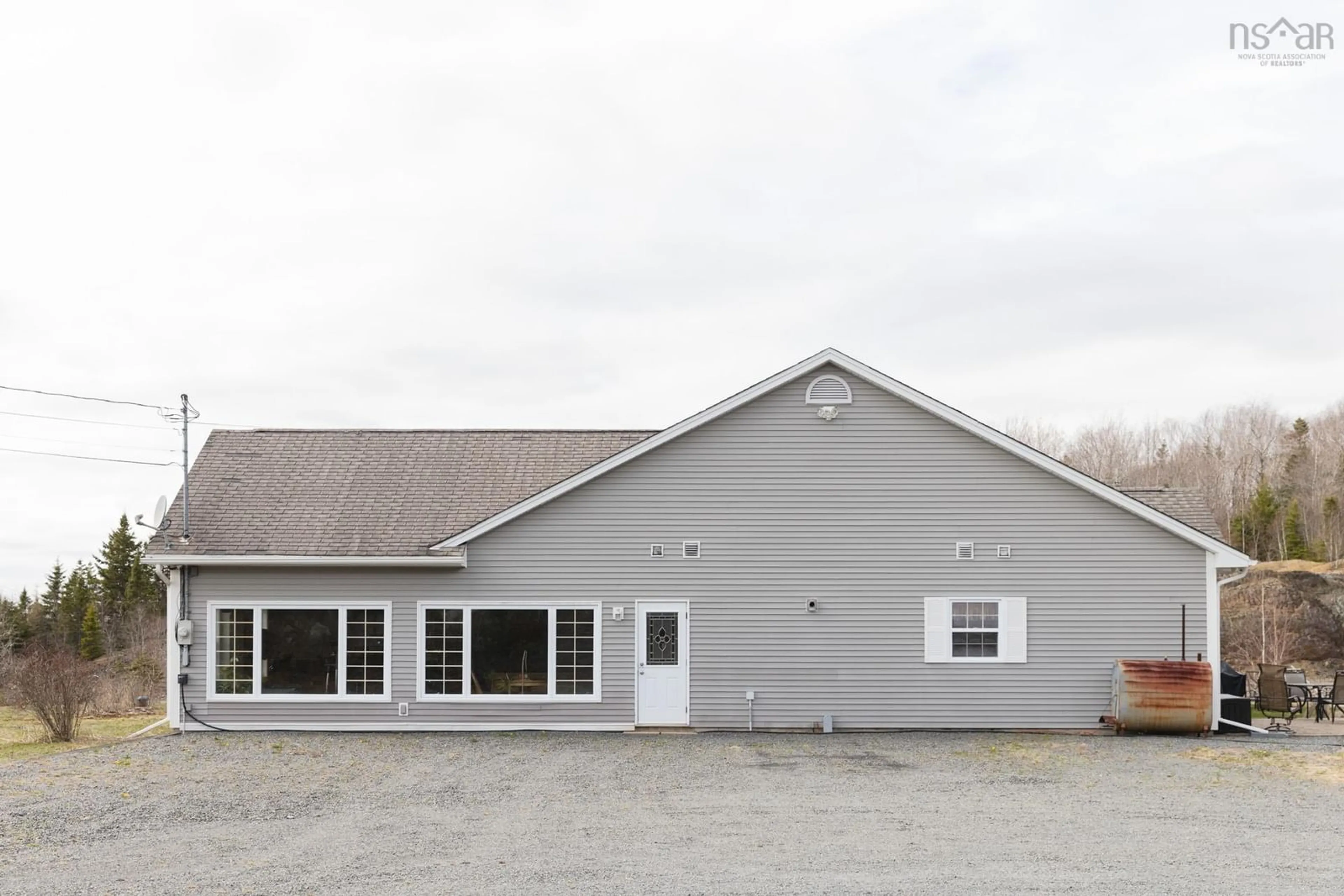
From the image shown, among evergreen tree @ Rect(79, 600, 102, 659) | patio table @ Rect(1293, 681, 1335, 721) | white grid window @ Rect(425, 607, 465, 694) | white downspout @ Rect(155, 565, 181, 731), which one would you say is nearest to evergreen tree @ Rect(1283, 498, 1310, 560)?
patio table @ Rect(1293, 681, 1335, 721)

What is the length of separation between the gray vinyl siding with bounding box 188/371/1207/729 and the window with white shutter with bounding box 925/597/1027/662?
0.11 m

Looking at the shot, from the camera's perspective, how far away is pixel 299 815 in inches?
399

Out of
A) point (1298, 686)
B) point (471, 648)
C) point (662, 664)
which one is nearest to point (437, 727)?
point (471, 648)

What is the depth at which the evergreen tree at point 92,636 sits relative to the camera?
147ft

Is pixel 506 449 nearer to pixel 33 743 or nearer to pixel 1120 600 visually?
pixel 33 743

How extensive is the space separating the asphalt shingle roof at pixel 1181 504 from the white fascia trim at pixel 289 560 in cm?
986

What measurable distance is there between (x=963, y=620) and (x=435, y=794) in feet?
26.4

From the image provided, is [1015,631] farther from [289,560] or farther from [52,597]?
[52,597]

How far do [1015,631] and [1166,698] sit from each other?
2.05 meters

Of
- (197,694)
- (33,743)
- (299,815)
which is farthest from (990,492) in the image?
(33,743)

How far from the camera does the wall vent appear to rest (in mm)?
16344

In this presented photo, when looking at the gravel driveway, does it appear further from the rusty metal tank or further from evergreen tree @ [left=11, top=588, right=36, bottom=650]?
evergreen tree @ [left=11, top=588, right=36, bottom=650]

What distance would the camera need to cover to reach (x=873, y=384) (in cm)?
1638

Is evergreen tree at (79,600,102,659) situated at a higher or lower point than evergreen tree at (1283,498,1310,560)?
lower
